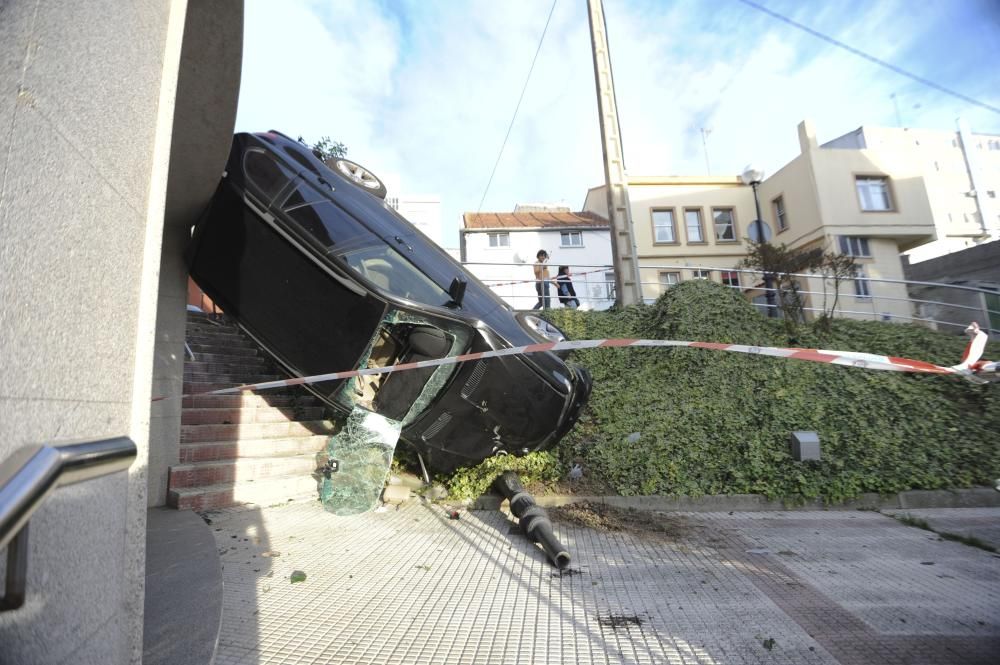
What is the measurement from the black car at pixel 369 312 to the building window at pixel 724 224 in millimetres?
21293

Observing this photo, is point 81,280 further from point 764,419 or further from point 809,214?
point 809,214

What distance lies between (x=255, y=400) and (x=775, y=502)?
6.01 m

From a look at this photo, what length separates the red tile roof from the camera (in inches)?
1148

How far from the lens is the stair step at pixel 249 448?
4.71 m

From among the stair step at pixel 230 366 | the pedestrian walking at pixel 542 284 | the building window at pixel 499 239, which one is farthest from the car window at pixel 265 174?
the building window at pixel 499 239

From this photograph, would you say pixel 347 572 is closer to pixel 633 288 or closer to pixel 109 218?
pixel 109 218

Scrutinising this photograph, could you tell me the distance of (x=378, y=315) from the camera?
420cm

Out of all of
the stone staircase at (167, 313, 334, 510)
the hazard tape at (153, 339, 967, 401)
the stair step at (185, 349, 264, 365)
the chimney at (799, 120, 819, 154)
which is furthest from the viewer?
the chimney at (799, 120, 819, 154)

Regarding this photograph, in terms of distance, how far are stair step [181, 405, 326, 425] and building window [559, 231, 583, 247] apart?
2452 centimetres

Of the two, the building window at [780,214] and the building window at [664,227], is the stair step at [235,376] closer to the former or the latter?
the building window at [664,227]

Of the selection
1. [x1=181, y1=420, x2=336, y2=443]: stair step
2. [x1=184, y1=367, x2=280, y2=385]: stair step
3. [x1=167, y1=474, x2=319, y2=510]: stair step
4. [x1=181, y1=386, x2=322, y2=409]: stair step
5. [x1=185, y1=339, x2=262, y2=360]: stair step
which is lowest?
[x1=167, y1=474, x2=319, y2=510]: stair step

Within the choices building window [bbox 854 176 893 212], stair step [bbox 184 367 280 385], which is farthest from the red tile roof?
stair step [bbox 184 367 280 385]

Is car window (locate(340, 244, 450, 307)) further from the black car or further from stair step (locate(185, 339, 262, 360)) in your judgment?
stair step (locate(185, 339, 262, 360))

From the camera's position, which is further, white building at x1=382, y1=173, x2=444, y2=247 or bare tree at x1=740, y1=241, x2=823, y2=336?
white building at x1=382, y1=173, x2=444, y2=247
